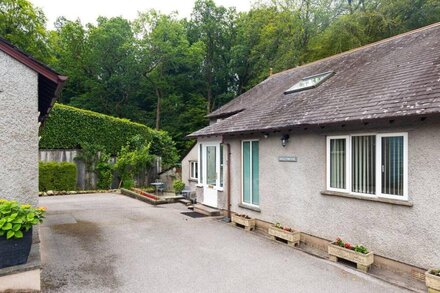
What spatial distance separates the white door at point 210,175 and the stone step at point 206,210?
221mm

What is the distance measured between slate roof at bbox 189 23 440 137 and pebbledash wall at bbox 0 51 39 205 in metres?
6.10

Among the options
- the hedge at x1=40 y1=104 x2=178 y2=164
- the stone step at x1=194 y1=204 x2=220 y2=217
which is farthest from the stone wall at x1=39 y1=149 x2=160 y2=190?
the stone step at x1=194 y1=204 x2=220 y2=217

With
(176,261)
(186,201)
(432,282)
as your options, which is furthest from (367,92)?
(186,201)

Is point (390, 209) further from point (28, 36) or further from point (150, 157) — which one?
point (28, 36)

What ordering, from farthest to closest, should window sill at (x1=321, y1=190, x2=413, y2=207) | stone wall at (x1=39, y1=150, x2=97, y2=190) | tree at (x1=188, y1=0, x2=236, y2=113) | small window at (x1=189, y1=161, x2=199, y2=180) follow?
1. tree at (x1=188, y1=0, x2=236, y2=113)
2. stone wall at (x1=39, y1=150, x2=97, y2=190)
3. small window at (x1=189, y1=161, x2=199, y2=180)
4. window sill at (x1=321, y1=190, x2=413, y2=207)

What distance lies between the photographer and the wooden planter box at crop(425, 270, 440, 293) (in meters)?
5.39

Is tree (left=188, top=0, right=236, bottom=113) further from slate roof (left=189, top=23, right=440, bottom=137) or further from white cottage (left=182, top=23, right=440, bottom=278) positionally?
white cottage (left=182, top=23, right=440, bottom=278)

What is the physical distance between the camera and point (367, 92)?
8.08m

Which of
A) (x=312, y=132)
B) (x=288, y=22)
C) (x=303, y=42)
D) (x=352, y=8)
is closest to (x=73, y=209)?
(x=312, y=132)

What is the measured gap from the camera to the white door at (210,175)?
13.3 metres

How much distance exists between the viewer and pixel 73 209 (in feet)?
46.1

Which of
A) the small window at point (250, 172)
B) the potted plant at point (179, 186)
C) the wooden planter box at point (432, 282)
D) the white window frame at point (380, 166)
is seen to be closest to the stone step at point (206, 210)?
the small window at point (250, 172)

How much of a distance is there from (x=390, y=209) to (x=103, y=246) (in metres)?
7.17

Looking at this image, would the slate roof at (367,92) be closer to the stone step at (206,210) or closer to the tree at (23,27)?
the stone step at (206,210)
